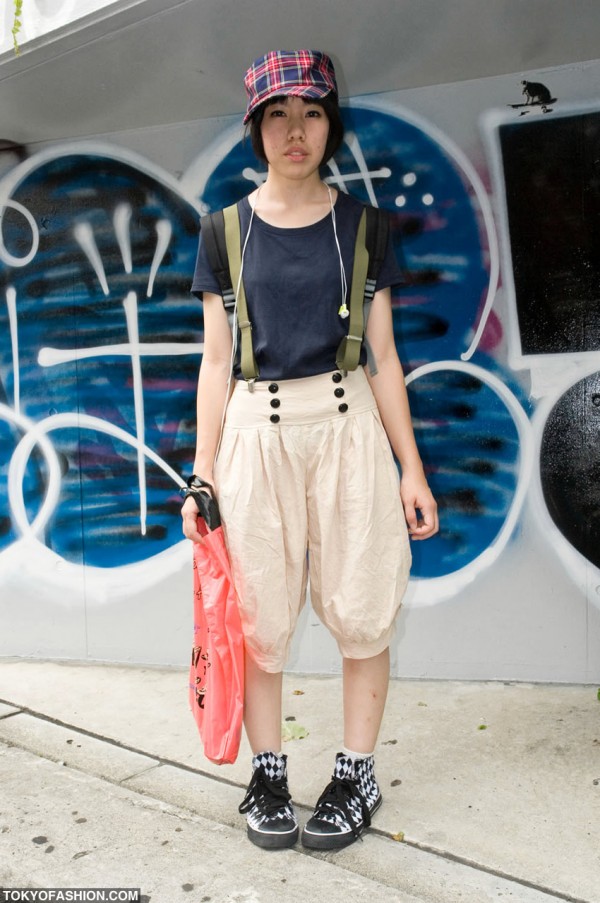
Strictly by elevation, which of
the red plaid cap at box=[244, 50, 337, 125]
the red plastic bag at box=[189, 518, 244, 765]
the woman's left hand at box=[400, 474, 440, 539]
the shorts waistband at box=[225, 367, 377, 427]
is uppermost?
the red plaid cap at box=[244, 50, 337, 125]

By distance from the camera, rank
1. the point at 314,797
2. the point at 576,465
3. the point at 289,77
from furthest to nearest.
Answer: the point at 576,465, the point at 314,797, the point at 289,77

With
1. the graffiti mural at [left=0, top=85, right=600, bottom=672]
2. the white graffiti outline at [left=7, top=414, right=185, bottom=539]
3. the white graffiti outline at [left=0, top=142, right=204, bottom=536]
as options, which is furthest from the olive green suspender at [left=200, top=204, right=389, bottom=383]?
the white graffiti outline at [left=7, top=414, right=185, bottom=539]

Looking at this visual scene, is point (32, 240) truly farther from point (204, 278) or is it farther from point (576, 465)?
point (576, 465)

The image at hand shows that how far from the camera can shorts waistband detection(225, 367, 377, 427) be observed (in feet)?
7.24

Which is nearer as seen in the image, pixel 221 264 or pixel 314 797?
pixel 221 264

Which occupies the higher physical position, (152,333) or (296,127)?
(296,127)

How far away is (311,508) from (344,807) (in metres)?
0.78

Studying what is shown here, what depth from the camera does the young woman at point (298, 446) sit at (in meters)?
2.21

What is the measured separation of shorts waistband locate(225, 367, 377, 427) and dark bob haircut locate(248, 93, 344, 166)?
23.4 inches

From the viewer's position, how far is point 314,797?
8.31 feet

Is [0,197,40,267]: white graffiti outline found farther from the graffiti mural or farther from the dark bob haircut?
the dark bob haircut

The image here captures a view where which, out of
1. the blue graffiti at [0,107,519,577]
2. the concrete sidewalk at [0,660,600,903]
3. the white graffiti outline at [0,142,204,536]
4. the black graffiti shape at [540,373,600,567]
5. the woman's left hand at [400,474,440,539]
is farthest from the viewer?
the white graffiti outline at [0,142,204,536]

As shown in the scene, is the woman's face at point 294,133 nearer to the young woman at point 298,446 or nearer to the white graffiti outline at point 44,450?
the young woman at point 298,446

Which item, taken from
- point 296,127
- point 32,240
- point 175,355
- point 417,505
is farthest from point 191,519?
point 32,240
